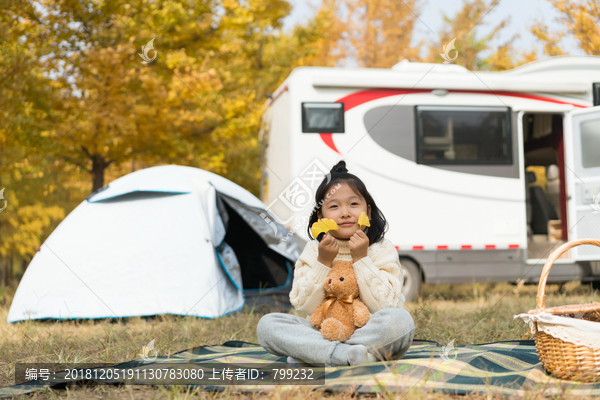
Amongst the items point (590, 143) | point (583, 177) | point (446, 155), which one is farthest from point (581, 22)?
point (446, 155)

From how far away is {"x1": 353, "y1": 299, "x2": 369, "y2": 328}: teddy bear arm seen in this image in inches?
97.9

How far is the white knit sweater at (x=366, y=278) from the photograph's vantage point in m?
2.46

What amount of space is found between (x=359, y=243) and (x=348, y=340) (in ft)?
1.57

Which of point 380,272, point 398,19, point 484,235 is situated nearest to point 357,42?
point 398,19

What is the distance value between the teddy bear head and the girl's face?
6.2 inches

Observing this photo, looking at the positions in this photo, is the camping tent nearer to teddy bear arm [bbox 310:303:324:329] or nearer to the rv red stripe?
the rv red stripe

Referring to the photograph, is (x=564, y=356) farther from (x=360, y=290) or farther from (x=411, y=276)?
(x=411, y=276)

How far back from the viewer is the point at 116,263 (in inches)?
179

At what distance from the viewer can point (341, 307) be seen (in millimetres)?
2520

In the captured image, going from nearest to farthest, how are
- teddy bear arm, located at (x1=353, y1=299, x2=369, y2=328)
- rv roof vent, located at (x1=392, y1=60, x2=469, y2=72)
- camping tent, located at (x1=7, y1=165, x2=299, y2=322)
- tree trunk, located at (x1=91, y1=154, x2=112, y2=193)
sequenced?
1. teddy bear arm, located at (x1=353, y1=299, x2=369, y2=328)
2. camping tent, located at (x1=7, y1=165, x2=299, y2=322)
3. rv roof vent, located at (x1=392, y1=60, x2=469, y2=72)
4. tree trunk, located at (x1=91, y1=154, x2=112, y2=193)

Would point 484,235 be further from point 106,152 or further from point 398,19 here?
point 398,19

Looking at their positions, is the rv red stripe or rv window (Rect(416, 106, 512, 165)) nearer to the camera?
the rv red stripe

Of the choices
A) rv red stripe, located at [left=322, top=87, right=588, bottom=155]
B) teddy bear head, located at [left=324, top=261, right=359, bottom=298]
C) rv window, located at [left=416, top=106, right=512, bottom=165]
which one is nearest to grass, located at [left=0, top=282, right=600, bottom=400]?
teddy bear head, located at [left=324, top=261, right=359, bottom=298]

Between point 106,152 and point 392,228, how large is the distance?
4.11 meters
